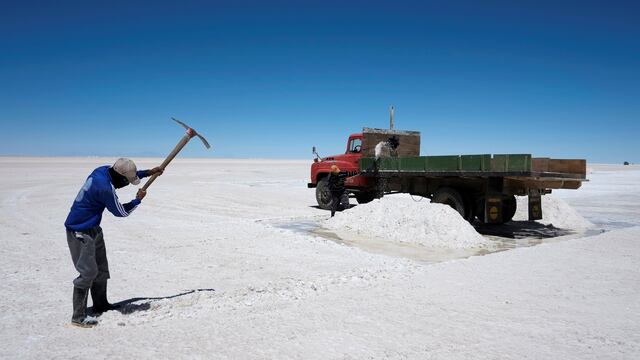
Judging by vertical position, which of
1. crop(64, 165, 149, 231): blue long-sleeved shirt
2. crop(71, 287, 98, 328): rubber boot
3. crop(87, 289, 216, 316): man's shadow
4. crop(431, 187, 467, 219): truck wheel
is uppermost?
crop(64, 165, 149, 231): blue long-sleeved shirt

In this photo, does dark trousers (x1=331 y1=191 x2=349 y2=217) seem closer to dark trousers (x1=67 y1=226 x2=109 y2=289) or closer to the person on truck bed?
the person on truck bed

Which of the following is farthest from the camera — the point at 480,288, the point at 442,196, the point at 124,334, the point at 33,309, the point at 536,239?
the point at 442,196

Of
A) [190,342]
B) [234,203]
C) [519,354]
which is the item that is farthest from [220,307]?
[234,203]

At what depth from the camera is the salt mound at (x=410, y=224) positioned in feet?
31.4

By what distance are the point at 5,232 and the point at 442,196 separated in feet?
34.3

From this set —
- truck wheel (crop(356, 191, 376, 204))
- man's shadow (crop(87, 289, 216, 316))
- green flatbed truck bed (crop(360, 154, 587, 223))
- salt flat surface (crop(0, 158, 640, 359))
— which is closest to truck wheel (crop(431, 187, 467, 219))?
green flatbed truck bed (crop(360, 154, 587, 223))

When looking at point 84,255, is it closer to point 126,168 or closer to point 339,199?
point 126,168

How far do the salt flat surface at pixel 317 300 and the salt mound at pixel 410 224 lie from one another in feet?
4.25

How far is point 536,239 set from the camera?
10.4 meters

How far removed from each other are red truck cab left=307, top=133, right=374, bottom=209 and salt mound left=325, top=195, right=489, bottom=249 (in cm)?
290

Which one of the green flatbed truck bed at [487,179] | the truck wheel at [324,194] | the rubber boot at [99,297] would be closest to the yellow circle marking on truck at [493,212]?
→ the green flatbed truck bed at [487,179]

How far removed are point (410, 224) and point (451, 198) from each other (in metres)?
2.03

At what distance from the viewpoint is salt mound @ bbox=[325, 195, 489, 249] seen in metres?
9.57

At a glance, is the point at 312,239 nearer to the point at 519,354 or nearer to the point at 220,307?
the point at 220,307
